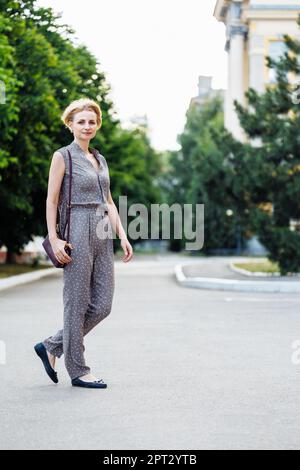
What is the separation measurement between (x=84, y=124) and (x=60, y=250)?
0.97m

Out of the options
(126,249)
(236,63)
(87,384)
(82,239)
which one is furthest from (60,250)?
(236,63)

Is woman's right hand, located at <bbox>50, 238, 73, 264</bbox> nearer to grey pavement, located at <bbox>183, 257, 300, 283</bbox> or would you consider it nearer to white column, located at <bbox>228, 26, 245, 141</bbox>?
grey pavement, located at <bbox>183, 257, 300, 283</bbox>

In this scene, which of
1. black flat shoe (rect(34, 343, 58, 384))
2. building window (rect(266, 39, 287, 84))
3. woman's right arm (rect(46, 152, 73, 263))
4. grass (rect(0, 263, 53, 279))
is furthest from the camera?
building window (rect(266, 39, 287, 84))

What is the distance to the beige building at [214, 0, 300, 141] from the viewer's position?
5103 cm

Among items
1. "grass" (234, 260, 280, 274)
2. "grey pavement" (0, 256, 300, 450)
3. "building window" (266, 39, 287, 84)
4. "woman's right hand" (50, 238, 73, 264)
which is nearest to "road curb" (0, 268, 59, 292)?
"grass" (234, 260, 280, 274)

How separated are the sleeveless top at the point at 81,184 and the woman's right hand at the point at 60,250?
18 cm

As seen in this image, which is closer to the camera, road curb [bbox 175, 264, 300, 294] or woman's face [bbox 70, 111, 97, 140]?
woman's face [bbox 70, 111, 97, 140]

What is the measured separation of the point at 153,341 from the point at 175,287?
39.8ft

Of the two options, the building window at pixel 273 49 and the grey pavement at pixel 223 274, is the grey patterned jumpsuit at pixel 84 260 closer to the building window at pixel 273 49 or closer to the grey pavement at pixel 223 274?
the grey pavement at pixel 223 274

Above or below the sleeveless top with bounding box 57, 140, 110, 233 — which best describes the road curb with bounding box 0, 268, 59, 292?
below

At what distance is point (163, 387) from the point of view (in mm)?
7172

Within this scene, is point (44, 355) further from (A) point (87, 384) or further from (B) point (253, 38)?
(B) point (253, 38)
